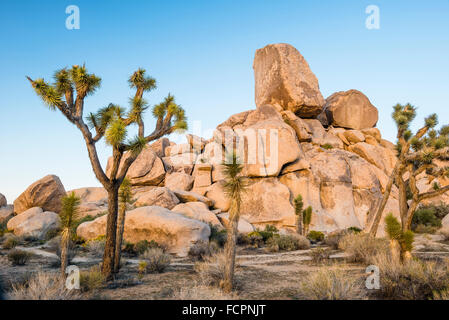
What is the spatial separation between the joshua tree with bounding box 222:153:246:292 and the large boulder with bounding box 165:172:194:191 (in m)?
22.3

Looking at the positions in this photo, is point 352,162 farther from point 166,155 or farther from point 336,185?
point 166,155

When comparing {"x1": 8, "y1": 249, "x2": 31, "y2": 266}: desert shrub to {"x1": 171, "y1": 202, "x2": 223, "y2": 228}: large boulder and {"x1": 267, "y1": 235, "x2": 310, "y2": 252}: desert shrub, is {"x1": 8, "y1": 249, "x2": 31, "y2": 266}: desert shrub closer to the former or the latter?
{"x1": 171, "y1": 202, "x2": 223, "y2": 228}: large boulder

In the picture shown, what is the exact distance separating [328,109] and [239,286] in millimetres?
38668

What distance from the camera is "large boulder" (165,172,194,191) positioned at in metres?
29.1

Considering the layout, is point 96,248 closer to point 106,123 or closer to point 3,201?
point 106,123

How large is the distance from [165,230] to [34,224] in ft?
47.8

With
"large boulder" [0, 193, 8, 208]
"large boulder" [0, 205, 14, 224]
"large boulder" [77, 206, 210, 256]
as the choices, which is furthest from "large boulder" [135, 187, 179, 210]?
"large boulder" [0, 193, 8, 208]

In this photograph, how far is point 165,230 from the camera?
46.9 ft

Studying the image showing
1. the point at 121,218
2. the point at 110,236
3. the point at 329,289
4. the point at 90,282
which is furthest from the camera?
the point at 121,218

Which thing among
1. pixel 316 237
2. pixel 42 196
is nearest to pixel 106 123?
pixel 316 237

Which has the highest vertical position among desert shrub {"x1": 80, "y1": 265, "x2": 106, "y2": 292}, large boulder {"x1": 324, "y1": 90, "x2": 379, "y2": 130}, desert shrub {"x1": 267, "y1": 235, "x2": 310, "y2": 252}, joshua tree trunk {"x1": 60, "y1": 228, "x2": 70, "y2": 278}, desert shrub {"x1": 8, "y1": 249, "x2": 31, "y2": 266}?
large boulder {"x1": 324, "y1": 90, "x2": 379, "y2": 130}

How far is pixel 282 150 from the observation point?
27.3m

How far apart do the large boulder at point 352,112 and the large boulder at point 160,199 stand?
28288 mm
